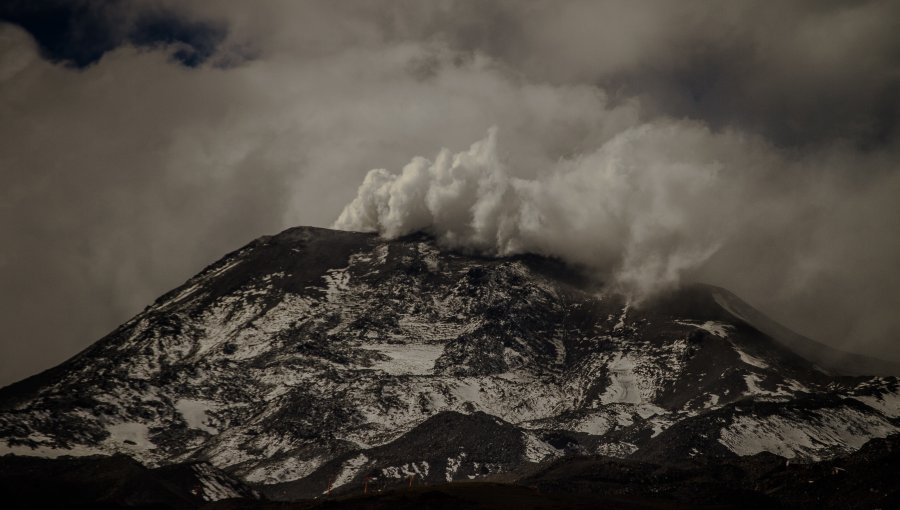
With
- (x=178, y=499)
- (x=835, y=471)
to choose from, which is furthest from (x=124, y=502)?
(x=835, y=471)

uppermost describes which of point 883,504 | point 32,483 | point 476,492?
point 32,483

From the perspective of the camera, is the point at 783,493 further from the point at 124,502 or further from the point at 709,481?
the point at 124,502

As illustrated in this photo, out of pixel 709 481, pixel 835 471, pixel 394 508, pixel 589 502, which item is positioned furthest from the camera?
pixel 709 481

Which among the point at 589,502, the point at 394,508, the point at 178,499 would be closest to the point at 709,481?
the point at 589,502

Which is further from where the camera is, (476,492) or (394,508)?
(476,492)

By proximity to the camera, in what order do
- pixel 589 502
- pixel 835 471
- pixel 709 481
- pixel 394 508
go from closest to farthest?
pixel 394 508, pixel 589 502, pixel 835 471, pixel 709 481

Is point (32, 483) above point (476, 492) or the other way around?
above

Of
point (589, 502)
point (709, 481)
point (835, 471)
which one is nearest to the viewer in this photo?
point (589, 502)

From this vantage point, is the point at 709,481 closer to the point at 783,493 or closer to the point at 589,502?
A: the point at 783,493

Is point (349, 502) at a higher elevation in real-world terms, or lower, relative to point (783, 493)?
higher
